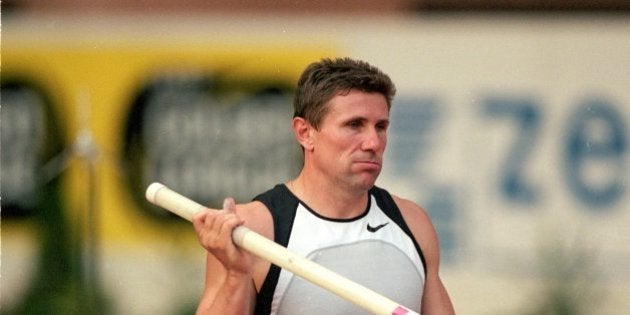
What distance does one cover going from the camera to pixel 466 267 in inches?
224

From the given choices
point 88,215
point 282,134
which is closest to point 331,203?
point 282,134

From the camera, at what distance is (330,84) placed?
3.47m

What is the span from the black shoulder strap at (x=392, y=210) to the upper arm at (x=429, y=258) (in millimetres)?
15

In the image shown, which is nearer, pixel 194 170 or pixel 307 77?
pixel 307 77

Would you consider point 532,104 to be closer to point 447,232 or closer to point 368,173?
point 447,232

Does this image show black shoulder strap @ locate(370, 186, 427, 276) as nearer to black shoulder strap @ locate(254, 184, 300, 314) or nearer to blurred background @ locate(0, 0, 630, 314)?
black shoulder strap @ locate(254, 184, 300, 314)

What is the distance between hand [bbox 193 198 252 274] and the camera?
3213mm

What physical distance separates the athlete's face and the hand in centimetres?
34

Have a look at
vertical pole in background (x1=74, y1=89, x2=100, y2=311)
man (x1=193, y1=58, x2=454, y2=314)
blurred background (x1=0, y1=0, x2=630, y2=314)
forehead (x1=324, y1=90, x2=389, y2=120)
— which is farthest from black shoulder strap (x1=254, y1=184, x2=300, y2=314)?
vertical pole in background (x1=74, y1=89, x2=100, y2=311)

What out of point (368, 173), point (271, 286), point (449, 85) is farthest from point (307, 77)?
point (449, 85)

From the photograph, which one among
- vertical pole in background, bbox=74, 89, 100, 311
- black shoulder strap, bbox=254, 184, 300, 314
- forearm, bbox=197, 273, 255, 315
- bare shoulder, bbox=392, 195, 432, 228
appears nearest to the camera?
forearm, bbox=197, 273, 255, 315

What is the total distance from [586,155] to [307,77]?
2411 mm

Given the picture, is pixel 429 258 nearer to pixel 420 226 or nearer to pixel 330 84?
pixel 420 226

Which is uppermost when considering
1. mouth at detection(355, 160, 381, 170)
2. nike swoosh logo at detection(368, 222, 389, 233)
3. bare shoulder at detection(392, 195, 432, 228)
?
mouth at detection(355, 160, 381, 170)
